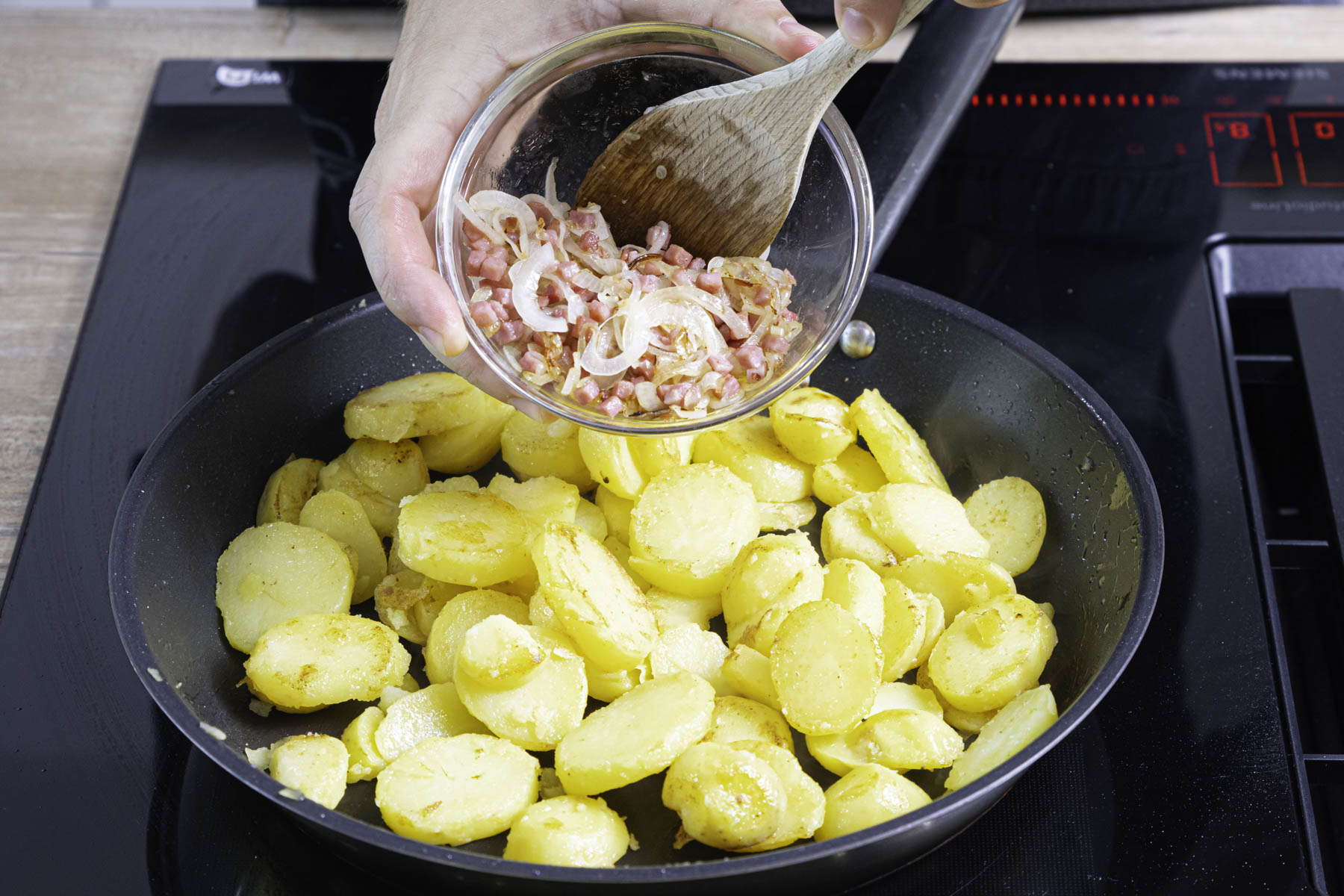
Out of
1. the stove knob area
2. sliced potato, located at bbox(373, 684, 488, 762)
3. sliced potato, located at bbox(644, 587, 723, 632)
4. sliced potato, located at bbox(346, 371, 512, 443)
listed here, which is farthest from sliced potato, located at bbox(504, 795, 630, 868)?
the stove knob area

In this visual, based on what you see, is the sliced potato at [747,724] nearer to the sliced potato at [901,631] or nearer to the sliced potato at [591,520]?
the sliced potato at [901,631]

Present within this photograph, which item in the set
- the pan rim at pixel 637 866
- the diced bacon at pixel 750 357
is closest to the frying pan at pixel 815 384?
the pan rim at pixel 637 866

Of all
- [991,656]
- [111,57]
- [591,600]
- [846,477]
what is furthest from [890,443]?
[111,57]

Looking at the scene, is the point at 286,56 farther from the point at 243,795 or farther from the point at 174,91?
the point at 243,795

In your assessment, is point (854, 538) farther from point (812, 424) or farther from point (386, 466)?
point (386, 466)

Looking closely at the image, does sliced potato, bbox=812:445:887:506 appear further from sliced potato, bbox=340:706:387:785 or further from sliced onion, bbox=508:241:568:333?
sliced potato, bbox=340:706:387:785

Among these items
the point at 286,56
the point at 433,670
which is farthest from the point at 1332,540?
the point at 286,56
